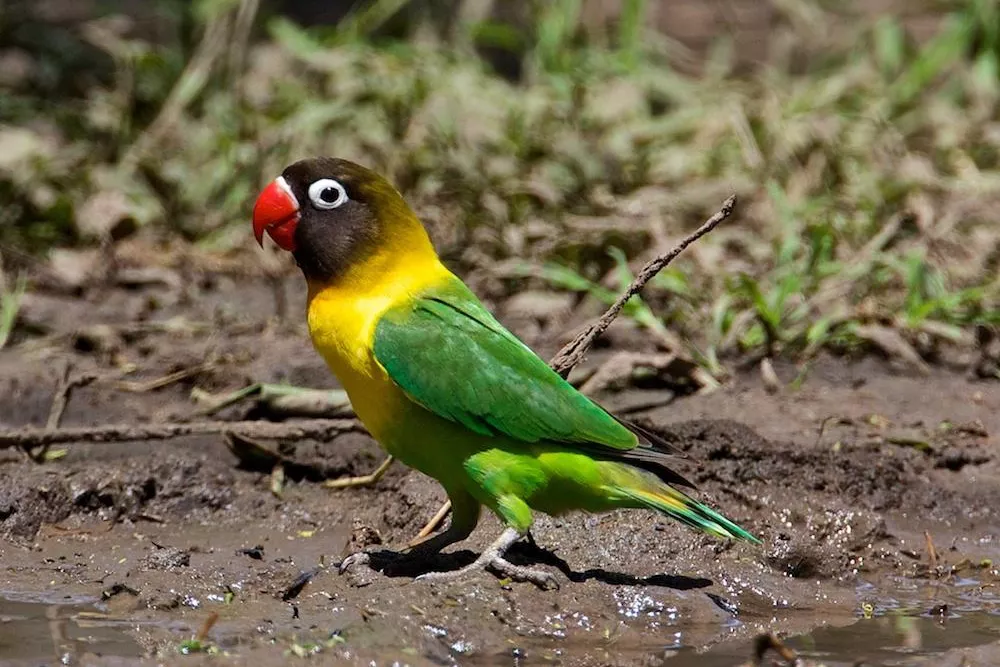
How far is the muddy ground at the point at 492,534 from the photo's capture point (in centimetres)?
377

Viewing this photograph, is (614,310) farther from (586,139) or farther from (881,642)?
(586,139)

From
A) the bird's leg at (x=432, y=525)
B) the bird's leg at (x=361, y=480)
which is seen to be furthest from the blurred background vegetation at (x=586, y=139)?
the bird's leg at (x=432, y=525)

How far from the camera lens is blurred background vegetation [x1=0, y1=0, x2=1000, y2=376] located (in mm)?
6406

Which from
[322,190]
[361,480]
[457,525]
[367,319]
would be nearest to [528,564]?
[457,525]

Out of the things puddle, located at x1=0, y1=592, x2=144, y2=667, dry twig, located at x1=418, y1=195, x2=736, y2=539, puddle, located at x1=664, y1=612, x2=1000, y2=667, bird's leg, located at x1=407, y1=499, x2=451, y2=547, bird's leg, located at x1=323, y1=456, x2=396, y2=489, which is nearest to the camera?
puddle, located at x1=0, y1=592, x2=144, y2=667

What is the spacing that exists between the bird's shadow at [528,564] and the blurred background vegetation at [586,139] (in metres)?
1.78

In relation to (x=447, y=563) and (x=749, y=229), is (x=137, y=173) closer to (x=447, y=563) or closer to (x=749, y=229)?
(x=749, y=229)

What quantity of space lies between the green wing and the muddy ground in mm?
413

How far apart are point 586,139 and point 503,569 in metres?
4.15

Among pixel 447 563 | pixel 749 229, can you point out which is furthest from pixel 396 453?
pixel 749 229

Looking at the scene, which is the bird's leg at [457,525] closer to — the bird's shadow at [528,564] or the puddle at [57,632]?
the bird's shadow at [528,564]

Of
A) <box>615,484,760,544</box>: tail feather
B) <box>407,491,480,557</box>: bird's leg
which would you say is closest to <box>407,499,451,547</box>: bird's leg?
<box>407,491,480,557</box>: bird's leg

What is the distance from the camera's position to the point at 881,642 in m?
3.90

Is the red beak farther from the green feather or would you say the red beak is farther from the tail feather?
the tail feather
